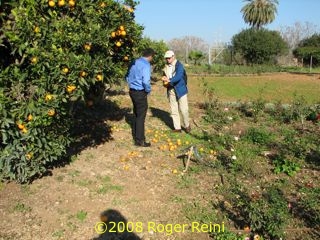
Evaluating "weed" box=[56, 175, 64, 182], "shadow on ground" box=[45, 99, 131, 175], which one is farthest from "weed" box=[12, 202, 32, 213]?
"shadow on ground" box=[45, 99, 131, 175]

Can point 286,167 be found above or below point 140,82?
below

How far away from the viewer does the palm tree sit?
48969mm

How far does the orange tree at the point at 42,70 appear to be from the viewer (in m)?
4.46

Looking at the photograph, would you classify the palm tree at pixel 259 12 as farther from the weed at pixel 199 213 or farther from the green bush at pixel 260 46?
the weed at pixel 199 213

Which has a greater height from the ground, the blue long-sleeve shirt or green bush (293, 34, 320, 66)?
green bush (293, 34, 320, 66)

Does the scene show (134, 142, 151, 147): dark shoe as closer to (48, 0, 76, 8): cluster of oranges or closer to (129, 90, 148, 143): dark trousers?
(129, 90, 148, 143): dark trousers

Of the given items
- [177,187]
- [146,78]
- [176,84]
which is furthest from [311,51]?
[177,187]

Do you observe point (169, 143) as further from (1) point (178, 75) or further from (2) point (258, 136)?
(2) point (258, 136)

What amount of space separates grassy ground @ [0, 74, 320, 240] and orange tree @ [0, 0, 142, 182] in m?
0.70

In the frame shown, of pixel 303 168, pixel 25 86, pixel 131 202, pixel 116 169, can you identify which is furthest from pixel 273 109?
pixel 25 86

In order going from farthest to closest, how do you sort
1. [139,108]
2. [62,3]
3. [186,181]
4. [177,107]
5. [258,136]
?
[177,107] → [258,136] → [139,108] → [186,181] → [62,3]

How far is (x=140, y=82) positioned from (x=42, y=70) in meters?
2.54

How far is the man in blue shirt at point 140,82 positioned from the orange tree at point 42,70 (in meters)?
1.49

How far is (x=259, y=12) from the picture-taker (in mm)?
48812
